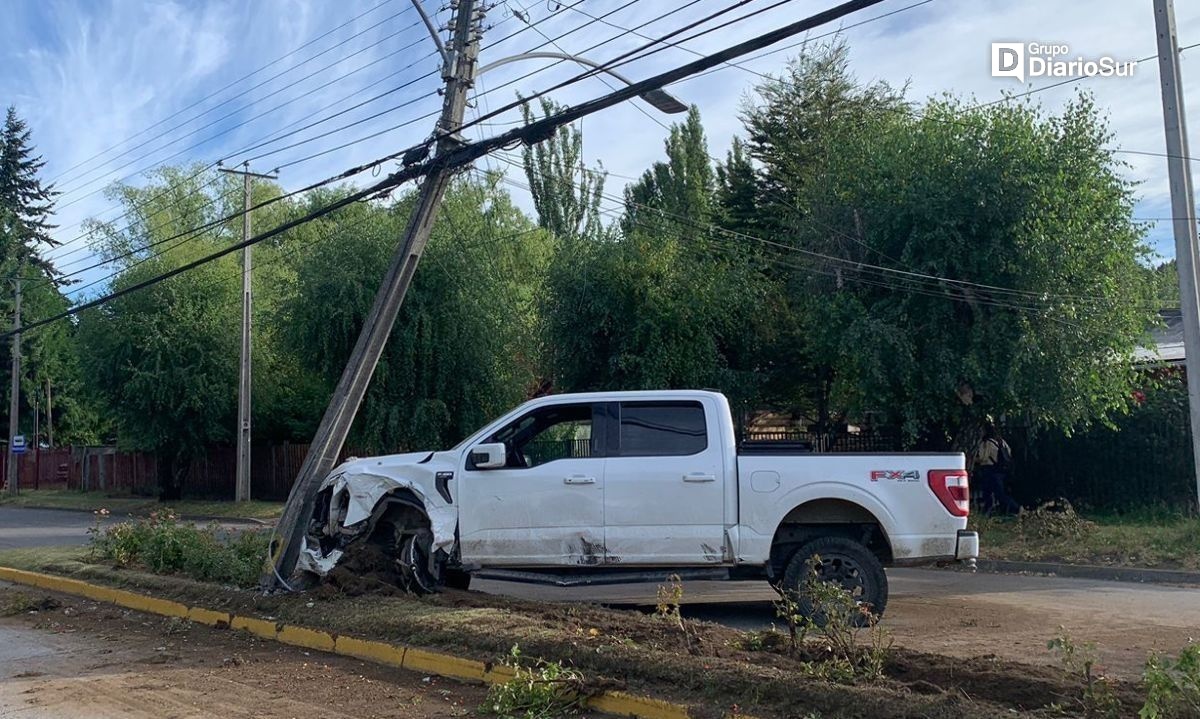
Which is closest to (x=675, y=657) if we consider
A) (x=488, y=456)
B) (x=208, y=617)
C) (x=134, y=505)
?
(x=488, y=456)

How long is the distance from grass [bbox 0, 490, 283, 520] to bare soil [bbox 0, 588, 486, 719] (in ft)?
46.3

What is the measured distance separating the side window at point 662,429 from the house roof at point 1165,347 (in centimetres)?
1227

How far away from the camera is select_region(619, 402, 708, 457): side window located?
31.2 feet

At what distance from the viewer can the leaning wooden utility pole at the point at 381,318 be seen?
1079 cm

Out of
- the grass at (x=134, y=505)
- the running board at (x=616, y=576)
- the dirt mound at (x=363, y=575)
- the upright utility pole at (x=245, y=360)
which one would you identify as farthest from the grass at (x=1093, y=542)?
the upright utility pole at (x=245, y=360)

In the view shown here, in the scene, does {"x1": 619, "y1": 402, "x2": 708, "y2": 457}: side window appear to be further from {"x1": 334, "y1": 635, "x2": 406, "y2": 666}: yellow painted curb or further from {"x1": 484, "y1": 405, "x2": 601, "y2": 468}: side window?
{"x1": 334, "y1": 635, "x2": 406, "y2": 666}: yellow painted curb

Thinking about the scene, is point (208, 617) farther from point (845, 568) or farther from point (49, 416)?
point (49, 416)

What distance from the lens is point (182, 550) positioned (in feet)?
39.8

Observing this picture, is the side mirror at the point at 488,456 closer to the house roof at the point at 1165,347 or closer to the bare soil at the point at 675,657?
the bare soil at the point at 675,657

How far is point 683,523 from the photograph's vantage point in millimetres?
9266

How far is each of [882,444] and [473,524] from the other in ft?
45.1

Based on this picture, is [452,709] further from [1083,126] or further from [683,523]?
[1083,126]

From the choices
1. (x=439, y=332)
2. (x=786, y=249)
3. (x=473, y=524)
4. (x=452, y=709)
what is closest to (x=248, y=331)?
(x=439, y=332)

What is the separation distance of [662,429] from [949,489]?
257 centimetres
